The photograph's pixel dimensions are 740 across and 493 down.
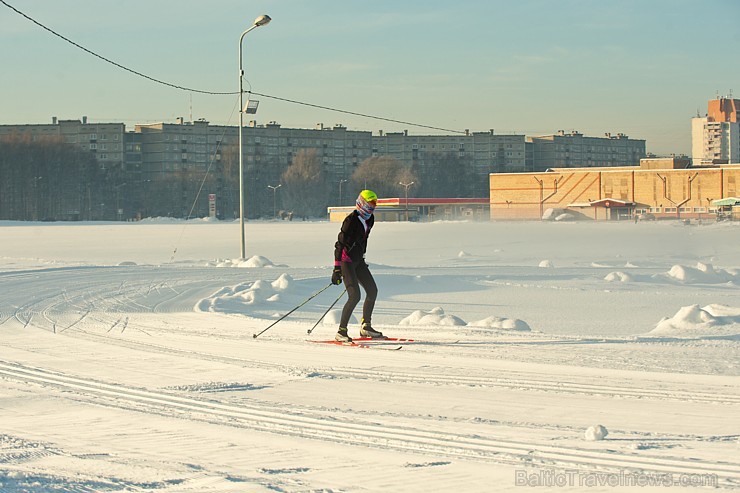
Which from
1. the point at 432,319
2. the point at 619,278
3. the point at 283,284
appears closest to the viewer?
the point at 432,319

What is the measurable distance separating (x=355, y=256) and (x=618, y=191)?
111 m

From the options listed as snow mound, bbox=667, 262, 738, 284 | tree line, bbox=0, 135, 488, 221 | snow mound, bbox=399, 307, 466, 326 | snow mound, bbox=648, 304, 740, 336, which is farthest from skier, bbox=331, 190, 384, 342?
tree line, bbox=0, 135, 488, 221

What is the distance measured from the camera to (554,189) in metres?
125

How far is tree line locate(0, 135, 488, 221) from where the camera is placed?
491 ft

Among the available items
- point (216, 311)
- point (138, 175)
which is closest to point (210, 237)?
point (216, 311)

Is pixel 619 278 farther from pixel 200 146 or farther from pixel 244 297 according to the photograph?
pixel 200 146

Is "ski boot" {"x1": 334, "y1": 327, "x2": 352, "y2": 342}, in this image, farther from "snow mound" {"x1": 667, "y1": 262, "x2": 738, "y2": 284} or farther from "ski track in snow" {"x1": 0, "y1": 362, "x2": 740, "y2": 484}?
"snow mound" {"x1": 667, "y1": 262, "x2": 738, "y2": 284}

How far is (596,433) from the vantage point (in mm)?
7180

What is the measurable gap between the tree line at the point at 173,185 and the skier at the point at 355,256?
132080 millimetres

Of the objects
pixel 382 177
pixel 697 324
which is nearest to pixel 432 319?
pixel 697 324

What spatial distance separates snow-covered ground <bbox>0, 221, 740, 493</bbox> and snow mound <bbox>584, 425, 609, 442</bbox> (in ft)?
0.07

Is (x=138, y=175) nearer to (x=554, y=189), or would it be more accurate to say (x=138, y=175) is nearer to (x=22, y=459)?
(x=554, y=189)

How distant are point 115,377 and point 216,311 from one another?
23.1ft

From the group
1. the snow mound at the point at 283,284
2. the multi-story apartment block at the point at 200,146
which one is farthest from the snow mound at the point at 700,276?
the multi-story apartment block at the point at 200,146
